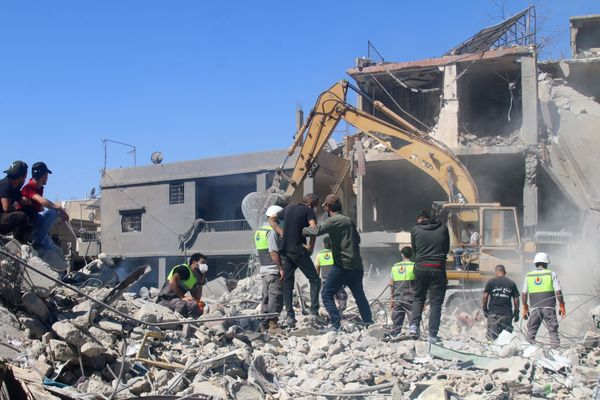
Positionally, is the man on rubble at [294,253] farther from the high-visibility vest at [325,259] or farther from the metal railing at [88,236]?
the metal railing at [88,236]

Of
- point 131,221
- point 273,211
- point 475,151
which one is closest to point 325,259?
point 273,211

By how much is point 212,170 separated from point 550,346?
19.4 metres

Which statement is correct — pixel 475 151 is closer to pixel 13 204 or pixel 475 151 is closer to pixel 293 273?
pixel 293 273

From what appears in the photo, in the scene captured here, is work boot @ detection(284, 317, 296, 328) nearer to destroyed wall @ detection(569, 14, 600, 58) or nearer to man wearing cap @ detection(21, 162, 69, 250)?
man wearing cap @ detection(21, 162, 69, 250)

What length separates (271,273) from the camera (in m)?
8.70

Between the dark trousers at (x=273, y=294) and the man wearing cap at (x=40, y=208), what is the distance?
98.3 inches

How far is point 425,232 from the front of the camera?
334 inches

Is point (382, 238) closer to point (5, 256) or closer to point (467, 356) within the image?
point (467, 356)

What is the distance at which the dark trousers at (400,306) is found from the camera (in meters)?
9.06

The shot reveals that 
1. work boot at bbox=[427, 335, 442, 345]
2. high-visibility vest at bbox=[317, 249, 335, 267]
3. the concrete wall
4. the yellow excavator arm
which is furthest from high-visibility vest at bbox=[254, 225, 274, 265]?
the concrete wall

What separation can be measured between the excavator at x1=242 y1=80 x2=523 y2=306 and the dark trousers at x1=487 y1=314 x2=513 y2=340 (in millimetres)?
3070

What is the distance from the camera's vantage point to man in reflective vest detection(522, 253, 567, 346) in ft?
30.5

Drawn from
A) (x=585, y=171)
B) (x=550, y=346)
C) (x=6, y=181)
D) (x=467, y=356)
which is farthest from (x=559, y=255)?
(x=6, y=181)

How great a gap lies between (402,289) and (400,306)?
A: 0.51 m
